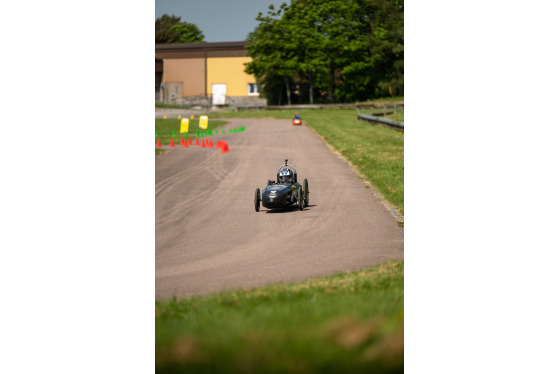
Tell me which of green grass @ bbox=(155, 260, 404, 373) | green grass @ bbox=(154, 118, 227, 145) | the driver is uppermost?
green grass @ bbox=(154, 118, 227, 145)

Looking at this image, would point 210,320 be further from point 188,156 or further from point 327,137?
point 327,137

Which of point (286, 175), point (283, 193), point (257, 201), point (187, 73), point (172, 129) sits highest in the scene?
point (187, 73)

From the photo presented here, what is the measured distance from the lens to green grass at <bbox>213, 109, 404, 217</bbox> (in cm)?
1683

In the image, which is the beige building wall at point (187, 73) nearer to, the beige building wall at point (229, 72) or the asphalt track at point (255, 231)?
the beige building wall at point (229, 72)

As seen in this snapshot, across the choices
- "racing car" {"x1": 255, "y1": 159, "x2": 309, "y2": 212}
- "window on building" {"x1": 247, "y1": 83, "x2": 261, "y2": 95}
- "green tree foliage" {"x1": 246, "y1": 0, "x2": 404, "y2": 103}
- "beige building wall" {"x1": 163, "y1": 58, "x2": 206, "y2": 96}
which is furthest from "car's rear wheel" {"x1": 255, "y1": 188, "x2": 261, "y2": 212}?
"window on building" {"x1": 247, "y1": 83, "x2": 261, "y2": 95}

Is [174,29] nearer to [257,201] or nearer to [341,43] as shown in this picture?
[341,43]

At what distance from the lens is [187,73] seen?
18.3m

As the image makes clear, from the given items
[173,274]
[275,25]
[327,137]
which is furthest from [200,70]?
[327,137]

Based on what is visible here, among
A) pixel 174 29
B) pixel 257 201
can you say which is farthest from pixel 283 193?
pixel 174 29

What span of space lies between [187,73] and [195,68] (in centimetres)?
31

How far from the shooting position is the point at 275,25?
40.0 ft

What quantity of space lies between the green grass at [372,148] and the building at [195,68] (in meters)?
3.85

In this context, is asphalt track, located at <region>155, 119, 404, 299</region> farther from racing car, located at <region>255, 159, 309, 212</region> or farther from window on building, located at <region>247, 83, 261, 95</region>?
window on building, located at <region>247, 83, 261, 95</region>
